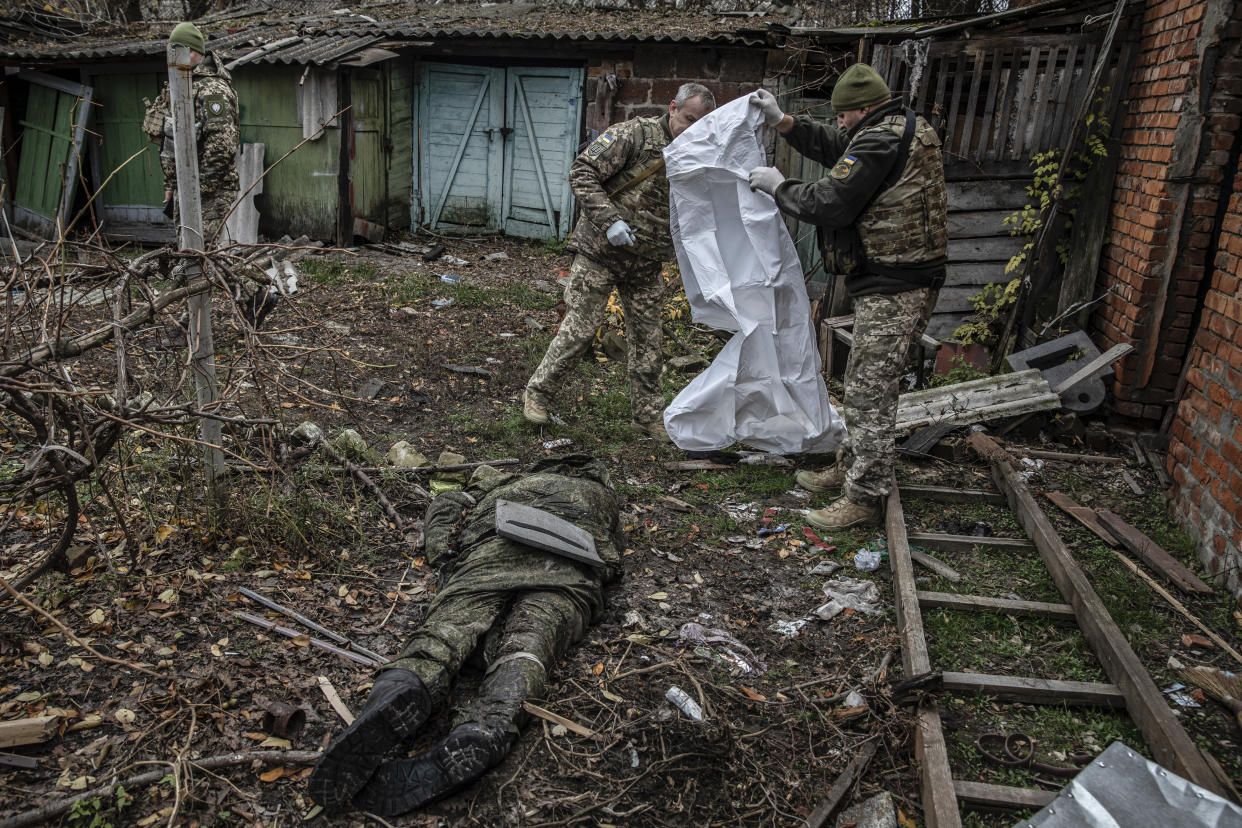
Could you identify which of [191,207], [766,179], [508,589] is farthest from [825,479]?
[191,207]

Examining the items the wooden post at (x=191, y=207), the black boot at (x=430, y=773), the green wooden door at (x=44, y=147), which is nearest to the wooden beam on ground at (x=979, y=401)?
the black boot at (x=430, y=773)

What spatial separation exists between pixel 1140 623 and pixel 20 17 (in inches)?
638

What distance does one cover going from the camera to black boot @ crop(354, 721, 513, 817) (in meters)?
2.36

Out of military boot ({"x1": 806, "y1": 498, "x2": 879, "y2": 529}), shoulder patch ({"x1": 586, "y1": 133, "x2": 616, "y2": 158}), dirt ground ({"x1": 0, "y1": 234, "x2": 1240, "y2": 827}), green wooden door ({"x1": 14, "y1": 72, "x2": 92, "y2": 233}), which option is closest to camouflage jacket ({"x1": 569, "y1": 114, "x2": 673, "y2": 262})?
shoulder patch ({"x1": 586, "y1": 133, "x2": 616, "y2": 158})

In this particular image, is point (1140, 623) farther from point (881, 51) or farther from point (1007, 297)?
point (881, 51)

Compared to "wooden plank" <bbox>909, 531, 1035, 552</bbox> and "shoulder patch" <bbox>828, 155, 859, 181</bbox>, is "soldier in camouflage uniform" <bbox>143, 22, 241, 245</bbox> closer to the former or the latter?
"shoulder patch" <bbox>828, 155, 859, 181</bbox>

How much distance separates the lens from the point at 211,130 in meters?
6.01

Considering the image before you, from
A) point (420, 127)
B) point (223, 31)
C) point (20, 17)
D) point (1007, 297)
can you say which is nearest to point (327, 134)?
point (420, 127)

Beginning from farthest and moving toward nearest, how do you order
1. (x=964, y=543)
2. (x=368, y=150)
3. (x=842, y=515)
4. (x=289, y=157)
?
(x=368, y=150) < (x=289, y=157) < (x=842, y=515) < (x=964, y=543)

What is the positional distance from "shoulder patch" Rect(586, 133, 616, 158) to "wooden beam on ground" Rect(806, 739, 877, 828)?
344 centimetres

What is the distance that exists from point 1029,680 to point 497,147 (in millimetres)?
10392

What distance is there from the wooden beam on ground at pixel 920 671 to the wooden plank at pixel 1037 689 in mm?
141

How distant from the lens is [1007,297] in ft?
19.5

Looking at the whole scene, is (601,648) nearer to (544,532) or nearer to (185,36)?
(544,532)
